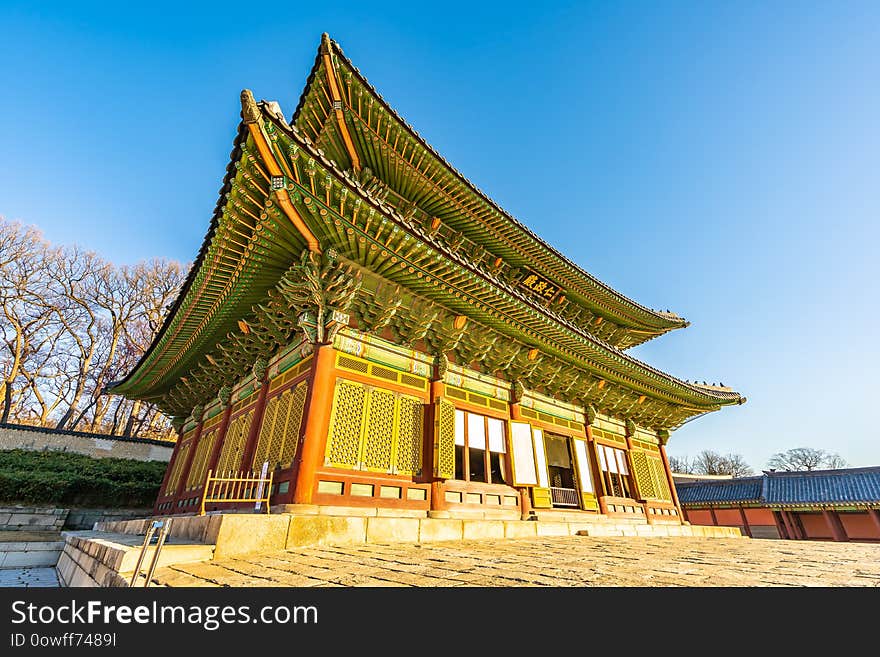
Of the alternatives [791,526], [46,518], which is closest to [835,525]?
[791,526]

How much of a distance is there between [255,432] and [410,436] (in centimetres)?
349

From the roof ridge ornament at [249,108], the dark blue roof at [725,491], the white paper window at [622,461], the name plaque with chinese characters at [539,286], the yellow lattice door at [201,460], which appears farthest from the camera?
the dark blue roof at [725,491]

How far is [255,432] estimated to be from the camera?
888 centimetres

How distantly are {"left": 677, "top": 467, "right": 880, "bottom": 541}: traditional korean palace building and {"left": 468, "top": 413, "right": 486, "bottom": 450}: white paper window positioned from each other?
2422 centimetres

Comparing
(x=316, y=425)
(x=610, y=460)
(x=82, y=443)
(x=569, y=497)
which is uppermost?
(x=82, y=443)

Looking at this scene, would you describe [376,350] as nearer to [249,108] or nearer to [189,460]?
[249,108]

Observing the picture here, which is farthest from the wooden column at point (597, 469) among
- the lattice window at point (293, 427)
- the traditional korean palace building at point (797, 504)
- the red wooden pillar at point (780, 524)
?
the red wooden pillar at point (780, 524)

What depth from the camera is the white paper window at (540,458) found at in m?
9.97

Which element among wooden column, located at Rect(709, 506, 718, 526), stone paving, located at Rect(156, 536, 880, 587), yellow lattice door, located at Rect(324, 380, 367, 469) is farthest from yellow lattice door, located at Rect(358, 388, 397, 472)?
wooden column, located at Rect(709, 506, 718, 526)

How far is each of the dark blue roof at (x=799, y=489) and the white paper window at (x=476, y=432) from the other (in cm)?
2423

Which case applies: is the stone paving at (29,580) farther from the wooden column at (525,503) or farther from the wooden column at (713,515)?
the wooden column at (713,515)

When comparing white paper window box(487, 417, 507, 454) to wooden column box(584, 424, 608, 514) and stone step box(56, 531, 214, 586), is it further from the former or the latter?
stone step box(56, 531, 214, 586)

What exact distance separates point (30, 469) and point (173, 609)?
1926 cm

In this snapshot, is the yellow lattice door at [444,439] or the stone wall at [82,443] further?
the stone wall at [82,443]
